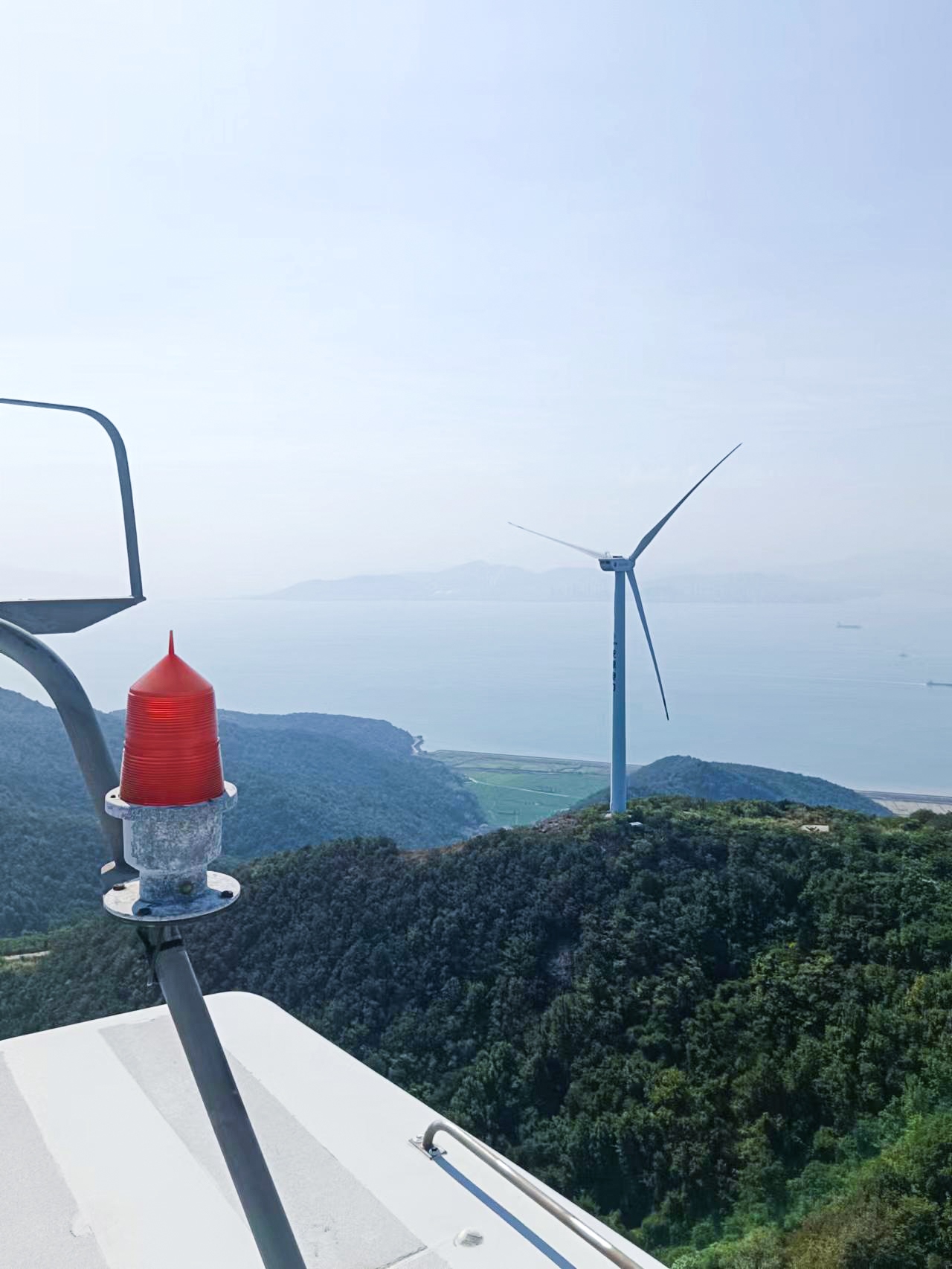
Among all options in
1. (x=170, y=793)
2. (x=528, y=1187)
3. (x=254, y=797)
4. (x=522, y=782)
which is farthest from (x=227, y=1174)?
(x=522, y=782)

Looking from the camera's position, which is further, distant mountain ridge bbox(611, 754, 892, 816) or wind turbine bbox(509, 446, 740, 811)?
distant mountain ridge bbox(611, 754, 892, 816)

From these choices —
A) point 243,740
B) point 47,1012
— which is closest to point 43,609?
point 47,1012

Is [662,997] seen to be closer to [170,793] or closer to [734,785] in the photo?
[170,793]

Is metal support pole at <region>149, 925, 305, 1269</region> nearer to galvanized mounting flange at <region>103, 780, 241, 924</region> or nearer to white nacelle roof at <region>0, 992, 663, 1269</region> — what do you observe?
galvanized mounting flange at <region>103, 780, 241, 924</region>

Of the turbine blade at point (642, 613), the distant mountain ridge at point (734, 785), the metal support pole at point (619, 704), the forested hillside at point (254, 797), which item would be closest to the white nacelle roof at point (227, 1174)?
the forested hillside at point (254, 797)

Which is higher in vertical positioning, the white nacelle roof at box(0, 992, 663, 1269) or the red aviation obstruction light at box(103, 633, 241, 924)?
the red aviation obstruction light at box(103, 633, 241, 924)

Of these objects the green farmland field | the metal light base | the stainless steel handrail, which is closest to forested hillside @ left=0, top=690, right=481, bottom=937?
the metal light base
